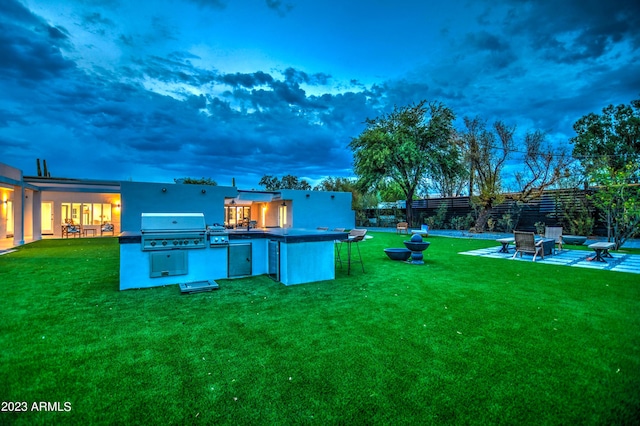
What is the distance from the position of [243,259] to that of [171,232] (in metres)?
1.46

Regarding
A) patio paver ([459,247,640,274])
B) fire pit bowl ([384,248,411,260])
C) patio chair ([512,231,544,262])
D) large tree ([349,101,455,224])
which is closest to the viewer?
patio paver ([459,247,640,274])

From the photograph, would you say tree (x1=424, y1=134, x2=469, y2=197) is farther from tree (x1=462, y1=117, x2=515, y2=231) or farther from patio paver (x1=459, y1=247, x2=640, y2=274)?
patio paver (x1=459, y1=247, x2=640, y2=274)

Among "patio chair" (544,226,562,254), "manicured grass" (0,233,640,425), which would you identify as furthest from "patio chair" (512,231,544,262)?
"manicured grass" (0,233,640,425)

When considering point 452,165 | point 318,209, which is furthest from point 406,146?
point 318,209

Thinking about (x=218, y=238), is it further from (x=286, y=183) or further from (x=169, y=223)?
(x=286, y=183)

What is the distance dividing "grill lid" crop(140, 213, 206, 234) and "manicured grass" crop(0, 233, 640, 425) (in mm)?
1057

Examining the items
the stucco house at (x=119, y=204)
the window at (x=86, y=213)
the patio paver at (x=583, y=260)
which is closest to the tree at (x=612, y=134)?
the patio paver at (x=583, y=260)

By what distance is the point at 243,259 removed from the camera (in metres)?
5.84

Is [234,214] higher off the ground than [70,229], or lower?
higher

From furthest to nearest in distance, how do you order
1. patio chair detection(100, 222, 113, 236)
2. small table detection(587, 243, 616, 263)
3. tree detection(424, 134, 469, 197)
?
tree detection(424, 134, 469, 197) → patio chair detection(100, 222, 113, 236) → small table detection(587, 243, 616, 263)

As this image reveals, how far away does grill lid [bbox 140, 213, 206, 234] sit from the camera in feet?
16.3

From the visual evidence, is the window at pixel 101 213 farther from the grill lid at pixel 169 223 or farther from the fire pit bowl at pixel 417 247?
the fire pit bowl at pixel 417 247

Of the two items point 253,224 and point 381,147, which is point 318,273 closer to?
point 381,147

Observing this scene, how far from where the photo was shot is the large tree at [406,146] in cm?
1670
